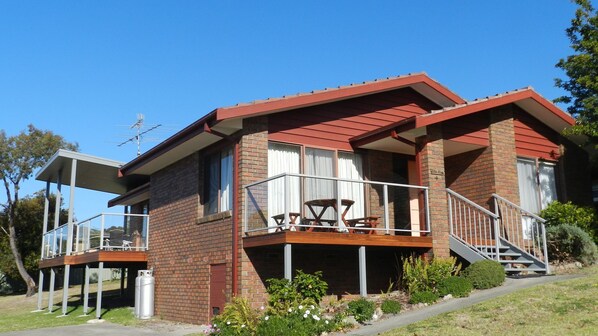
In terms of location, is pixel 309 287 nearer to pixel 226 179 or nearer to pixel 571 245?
pixel 226 179

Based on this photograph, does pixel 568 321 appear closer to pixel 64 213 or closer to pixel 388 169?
pixel 388 169

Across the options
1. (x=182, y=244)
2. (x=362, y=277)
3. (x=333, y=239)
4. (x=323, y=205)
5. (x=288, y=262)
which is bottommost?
(x=362, y=277)

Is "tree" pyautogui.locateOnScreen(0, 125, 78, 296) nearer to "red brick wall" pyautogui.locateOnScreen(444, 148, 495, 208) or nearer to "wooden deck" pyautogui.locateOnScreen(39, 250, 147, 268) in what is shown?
"wooden deck" pyautogui.locateOnScreen(39, 250, 147, 268)

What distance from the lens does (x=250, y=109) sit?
12.9 m

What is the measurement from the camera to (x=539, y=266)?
13898mm

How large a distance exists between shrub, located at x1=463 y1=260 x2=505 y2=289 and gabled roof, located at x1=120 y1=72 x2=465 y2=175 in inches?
199

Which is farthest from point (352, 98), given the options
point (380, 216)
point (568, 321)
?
point (568, 321)

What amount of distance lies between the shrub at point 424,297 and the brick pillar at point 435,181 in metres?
1.90

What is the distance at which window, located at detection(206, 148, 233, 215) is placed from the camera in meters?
14.3

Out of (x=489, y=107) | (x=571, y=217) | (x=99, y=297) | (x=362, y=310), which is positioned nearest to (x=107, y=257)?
(x=99, y=297)

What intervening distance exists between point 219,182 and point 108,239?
540 centimetres

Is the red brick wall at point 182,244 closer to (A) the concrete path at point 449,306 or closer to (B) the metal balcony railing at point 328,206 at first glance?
(B) the metal balcony railing at point 328,206

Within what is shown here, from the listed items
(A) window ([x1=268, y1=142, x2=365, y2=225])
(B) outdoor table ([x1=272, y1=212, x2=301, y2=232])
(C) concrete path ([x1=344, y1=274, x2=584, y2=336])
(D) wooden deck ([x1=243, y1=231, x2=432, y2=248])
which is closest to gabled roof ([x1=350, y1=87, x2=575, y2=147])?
(A) window ([x1=268, y1=142, x2=365, y2=225])

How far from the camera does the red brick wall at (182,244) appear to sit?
14.3 metres
